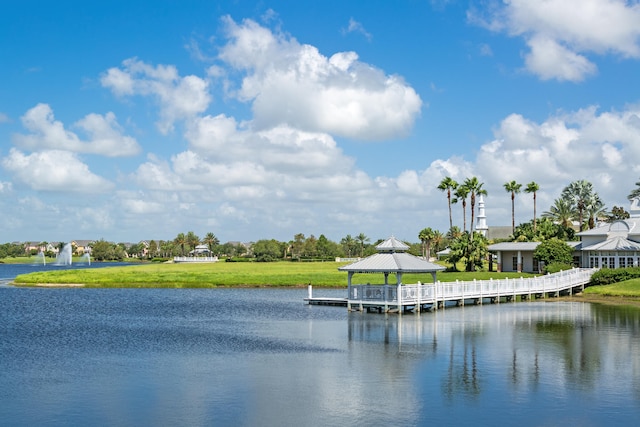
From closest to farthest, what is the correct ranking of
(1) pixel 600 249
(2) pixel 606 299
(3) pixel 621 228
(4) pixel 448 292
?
(4) pixel 448 292 < (2) pixel 606 299 < (1) pixel 600 249 < (3) pixel 621 228

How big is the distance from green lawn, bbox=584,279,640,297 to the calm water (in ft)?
40.1

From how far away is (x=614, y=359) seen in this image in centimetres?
3031

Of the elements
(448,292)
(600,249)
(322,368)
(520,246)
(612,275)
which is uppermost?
(520,246)

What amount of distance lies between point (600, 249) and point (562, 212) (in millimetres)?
40271

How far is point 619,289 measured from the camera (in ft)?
209

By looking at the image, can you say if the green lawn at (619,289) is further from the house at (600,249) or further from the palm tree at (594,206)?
the palm tree at (594,206)

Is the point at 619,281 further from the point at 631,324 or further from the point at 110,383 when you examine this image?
the point at 110,383

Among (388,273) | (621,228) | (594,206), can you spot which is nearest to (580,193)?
(594,206)

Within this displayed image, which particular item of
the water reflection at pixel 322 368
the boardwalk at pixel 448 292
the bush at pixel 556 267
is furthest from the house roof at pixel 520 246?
the water reflection at pixel 322 368

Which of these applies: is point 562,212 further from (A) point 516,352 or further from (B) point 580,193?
(A) point 516,352

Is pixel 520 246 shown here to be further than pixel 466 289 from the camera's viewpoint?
Yes

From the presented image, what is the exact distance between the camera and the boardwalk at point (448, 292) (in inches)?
1978

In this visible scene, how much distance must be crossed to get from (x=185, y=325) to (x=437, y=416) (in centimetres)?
2652

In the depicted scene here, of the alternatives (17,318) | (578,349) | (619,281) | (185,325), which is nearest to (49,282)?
(17,318)
